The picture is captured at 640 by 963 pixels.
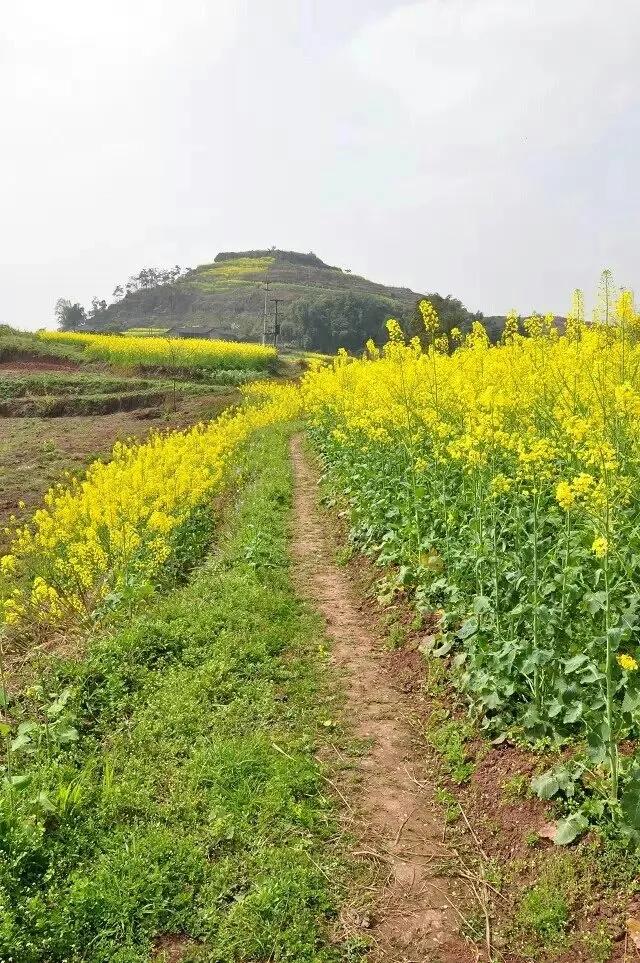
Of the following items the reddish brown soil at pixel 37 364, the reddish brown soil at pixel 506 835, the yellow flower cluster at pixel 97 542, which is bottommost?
the reddish brown soil at pixel 506 835

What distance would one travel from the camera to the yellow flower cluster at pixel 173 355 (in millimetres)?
38594

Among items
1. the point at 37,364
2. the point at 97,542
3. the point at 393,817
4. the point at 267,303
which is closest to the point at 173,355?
the point at 37,364

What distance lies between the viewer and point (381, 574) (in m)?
7.83

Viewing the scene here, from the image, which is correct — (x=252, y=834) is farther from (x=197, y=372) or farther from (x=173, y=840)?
(x=197, y=372)

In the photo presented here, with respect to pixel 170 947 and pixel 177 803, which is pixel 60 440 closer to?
pixel 177 803

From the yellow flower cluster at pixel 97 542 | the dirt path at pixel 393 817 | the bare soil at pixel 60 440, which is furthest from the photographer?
the bare soil at pixel 60 440

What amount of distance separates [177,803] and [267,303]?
302ft

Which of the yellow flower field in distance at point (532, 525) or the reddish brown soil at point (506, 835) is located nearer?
the reddish brown soil at point (506, 835)

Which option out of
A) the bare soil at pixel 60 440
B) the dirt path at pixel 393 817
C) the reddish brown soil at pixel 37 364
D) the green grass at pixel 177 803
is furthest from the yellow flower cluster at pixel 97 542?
the reddish brown soil at pixel 37 364

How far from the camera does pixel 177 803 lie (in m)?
4.24

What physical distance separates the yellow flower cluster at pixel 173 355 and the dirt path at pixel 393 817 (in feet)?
110

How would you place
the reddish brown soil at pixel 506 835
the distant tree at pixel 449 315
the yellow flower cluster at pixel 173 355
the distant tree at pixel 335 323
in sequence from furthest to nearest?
the distant tree at pixel 335 323 → the yellow flower cluster at pixel 173 355 → the distant tree at pixel 449 315 → the reddish brown soil at pixel 506 835

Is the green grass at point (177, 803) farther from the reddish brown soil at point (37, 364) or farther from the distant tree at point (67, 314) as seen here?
the distant tree at point (67, 314)

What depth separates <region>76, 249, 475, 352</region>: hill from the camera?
8125 cm
